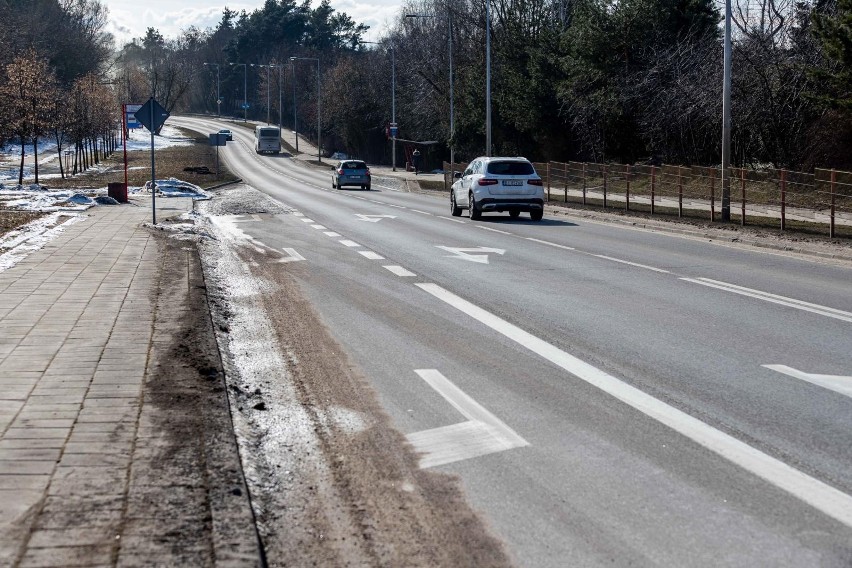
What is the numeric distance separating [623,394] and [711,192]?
67.2ft

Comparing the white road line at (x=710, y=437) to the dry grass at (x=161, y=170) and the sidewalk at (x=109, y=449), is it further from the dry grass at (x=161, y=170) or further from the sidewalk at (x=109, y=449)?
the dry grass at (x=161, y=170)

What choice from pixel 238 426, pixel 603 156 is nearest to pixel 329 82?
pixel 603 156

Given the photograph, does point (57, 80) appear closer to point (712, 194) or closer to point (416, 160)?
point (416, 160)

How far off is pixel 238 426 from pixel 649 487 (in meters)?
2.58

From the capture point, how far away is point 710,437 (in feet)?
20.2

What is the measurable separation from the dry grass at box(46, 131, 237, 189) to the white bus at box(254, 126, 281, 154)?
15.6 ft

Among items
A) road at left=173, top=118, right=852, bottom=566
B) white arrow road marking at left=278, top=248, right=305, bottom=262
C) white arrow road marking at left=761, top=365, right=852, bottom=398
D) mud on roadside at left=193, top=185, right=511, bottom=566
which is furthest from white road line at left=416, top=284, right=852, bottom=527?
white arrow road marking at left=278, top=248, right=305, bottom=262

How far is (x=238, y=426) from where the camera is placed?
658 cm

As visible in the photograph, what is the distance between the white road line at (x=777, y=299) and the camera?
436 inches

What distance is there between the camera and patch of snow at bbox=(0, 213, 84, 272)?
16.2m

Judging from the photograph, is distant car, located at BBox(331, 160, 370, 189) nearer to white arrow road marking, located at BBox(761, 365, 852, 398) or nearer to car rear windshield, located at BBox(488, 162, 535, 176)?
car rear windshield, located at BBox(488, 162, 535, 176)

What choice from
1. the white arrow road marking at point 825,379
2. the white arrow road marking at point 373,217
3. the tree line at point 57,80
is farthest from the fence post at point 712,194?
the tree line at point 57,80

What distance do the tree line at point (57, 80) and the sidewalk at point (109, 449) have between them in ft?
111

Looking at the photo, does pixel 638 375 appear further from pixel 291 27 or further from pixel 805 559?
pixel 291 27
